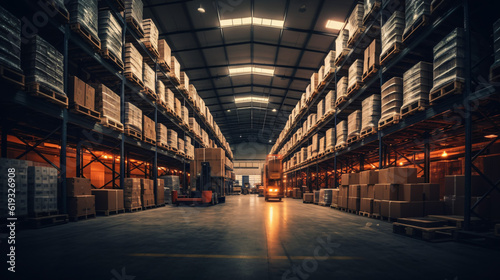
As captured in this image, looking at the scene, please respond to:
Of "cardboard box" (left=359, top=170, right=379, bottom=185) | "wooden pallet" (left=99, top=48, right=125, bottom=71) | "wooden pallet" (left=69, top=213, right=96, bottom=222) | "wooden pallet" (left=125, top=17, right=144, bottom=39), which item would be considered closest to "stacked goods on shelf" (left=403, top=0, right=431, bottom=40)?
"cardboard box" (left=359, top=170, right=379, bottom=185)

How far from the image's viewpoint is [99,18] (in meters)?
7.12

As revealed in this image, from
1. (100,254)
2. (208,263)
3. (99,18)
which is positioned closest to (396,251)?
(208,263)

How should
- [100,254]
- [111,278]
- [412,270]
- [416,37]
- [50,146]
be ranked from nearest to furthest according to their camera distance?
[111,278]
[412,270]
[100,254]
[416,37]
[50,146]

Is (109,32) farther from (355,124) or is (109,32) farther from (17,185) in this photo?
(355,124)

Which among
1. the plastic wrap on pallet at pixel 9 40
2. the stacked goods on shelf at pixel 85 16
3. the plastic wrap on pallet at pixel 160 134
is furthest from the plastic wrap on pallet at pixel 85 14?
the plastic wrap on pallet at pixel 160 134

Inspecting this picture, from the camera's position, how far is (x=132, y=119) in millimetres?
8500

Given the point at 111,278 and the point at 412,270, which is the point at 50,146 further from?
the point at 412,270

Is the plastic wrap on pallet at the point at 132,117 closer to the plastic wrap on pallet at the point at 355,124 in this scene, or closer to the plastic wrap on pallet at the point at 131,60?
the plastic wrap on pallet at the point at 131,60

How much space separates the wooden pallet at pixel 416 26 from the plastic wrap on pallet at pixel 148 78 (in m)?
8.13

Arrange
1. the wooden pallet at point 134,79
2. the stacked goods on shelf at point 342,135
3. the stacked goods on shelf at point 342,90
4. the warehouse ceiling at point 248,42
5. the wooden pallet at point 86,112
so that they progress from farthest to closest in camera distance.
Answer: the warehouse ceiling at point 248,42
the stacked goods on shelf at point 342,135
the stacked goods on shelf at point 342,90
the wooden pallet at point 134,79
the wooden pallet at point 86,112

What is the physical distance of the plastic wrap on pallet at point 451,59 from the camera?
Answer: 4.45 m

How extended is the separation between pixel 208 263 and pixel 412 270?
2121 millimetres

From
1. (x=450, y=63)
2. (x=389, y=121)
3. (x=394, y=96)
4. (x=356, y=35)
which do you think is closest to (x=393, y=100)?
(x=394, y=96)

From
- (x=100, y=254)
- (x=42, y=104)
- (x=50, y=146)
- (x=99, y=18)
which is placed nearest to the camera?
(x=100, y=254)
